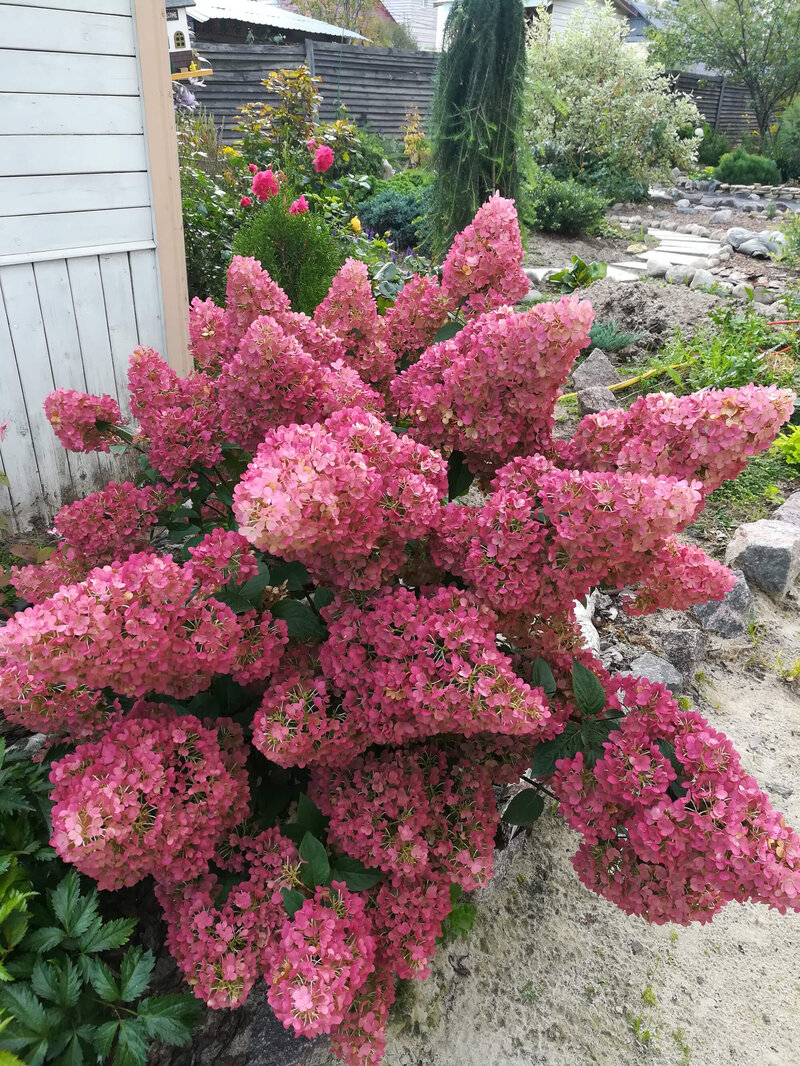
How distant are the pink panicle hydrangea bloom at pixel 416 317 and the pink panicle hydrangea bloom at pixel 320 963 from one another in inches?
44.2

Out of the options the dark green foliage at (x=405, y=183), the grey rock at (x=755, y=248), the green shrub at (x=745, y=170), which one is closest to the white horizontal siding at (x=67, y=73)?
the dark green foliage at (x=405, y=183)

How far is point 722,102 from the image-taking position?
68.8 ft

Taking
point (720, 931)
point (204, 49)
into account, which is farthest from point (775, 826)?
point (204, 49)

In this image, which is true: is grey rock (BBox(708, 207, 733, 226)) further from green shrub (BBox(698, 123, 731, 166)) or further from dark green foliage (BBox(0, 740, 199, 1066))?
dark green foliage (BBox(0, 740, 199, 1066))

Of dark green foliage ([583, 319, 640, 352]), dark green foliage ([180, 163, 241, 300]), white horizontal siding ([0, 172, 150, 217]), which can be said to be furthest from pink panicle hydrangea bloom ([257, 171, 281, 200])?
dark green foliage ([583, 319, 640, 352])

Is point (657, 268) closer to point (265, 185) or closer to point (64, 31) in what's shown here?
point (265, 185)

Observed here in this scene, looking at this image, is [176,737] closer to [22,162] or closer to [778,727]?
[778,727]

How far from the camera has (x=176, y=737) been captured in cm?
106

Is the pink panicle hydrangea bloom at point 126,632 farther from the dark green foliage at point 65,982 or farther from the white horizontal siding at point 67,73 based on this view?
the white horizontal siding at point 67,73

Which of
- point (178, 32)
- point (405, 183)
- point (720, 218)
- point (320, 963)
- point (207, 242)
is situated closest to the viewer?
point (320, 963)

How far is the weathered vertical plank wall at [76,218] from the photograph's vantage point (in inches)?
95.1

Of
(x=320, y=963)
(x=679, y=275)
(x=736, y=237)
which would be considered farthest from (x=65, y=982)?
(x=736, y=237)

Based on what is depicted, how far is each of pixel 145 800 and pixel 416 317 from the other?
1120mm

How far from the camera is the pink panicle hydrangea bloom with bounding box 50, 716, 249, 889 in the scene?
909mm
